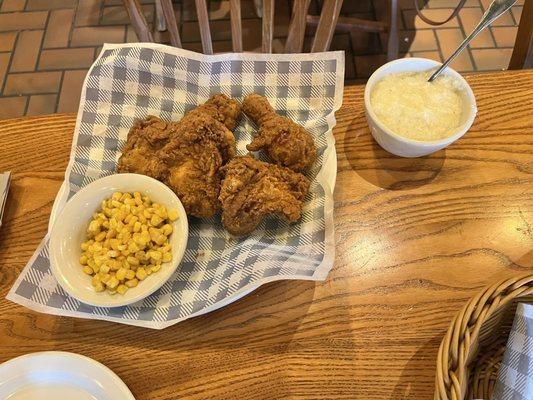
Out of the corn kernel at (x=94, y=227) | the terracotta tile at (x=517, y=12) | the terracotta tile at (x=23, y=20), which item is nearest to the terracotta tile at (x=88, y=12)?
the terracotta tile at (x=23, y=20)

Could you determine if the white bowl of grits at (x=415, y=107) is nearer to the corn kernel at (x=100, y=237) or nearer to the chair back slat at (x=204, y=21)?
the chair back slat at (x=204, y=21)

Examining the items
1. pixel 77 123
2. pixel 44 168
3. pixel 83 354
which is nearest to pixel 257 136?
pixel 77 123

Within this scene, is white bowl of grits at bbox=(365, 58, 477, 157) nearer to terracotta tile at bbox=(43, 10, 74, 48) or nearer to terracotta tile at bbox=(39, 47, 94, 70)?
terracotta tile at bbox=(39, 47, 94, 70)

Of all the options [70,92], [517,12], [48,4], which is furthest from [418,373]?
[48,4]

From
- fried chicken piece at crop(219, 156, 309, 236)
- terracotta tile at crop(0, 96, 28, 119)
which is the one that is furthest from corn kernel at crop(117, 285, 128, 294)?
terracotta tile at crop(0, 96, 28, 119)

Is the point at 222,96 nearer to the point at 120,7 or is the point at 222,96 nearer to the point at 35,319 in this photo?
the point at 35,319

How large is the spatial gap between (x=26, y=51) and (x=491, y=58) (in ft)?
10.1

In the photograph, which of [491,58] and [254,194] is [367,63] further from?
[254,194]

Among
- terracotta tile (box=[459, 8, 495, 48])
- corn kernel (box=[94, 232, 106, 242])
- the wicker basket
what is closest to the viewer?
the wicker basket

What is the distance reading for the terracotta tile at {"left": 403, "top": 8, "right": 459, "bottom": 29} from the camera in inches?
129

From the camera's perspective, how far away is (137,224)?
1.33 metres

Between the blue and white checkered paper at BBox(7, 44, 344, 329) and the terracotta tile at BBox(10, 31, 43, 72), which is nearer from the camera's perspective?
the blue and white checkered paper at BBox(7, 44, 344, 329)

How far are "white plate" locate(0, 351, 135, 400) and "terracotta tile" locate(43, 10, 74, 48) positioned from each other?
2655mm

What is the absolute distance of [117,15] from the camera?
3.36 metres
